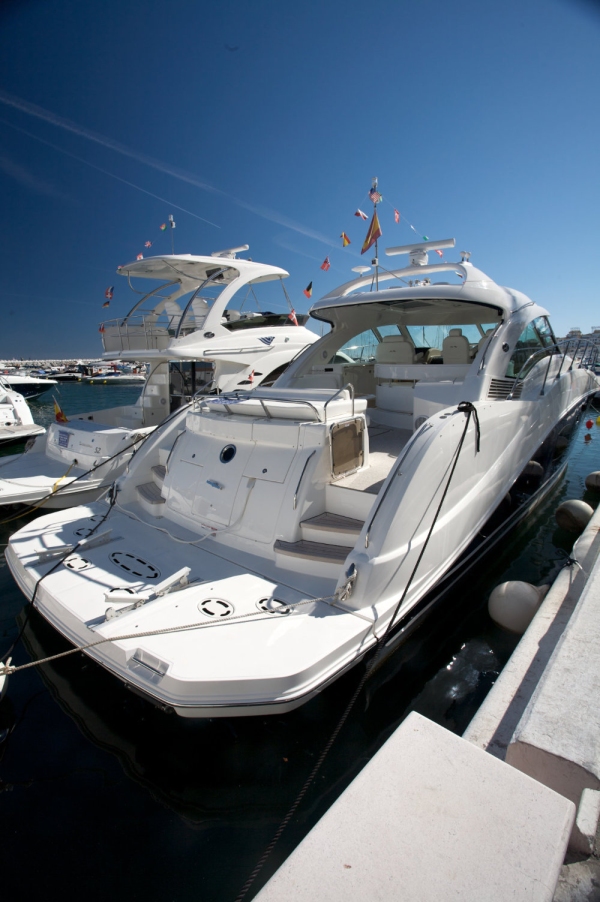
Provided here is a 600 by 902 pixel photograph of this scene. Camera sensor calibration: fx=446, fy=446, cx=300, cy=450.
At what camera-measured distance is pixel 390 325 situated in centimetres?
829

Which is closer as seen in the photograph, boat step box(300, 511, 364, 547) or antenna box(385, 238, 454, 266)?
boat step box(300, 511, 364, 547)

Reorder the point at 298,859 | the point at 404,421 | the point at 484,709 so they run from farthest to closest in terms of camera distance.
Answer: the point at 404,421 → the point at 484,709 → the point at 298,859

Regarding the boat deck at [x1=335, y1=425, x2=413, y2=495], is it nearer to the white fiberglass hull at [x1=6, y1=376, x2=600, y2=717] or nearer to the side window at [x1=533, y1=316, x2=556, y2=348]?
the white fiberglass hull at [x1=6, y1=376, x2=600, y2=717]

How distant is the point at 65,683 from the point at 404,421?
5.06 metres

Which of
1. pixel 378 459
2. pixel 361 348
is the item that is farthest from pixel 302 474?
pixel 361 348

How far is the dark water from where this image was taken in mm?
2145

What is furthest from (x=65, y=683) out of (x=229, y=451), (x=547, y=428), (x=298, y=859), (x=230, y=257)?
(x=230, y=257)

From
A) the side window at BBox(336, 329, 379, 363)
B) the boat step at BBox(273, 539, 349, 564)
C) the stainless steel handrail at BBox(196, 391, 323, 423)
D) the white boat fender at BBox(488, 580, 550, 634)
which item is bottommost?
the white boat fender at BBox(488, 580, 550, 634)

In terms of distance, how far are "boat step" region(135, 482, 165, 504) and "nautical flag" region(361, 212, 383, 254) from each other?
13.7ft

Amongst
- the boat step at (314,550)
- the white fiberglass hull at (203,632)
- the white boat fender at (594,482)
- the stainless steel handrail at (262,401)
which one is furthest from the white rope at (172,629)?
the white boat fender at (594,482)

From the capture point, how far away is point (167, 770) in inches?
104

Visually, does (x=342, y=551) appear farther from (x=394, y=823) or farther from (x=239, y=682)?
(x=394, y=823)

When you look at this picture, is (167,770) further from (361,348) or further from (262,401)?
(361,348)

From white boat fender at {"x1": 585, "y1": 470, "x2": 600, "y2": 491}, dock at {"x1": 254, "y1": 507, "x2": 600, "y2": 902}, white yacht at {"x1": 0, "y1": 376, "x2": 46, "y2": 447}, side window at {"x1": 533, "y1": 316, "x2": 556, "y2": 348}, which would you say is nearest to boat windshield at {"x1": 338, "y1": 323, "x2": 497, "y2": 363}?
side window at {"x1": 533, "y1": 316, "x2": 556, "y2": 348}
